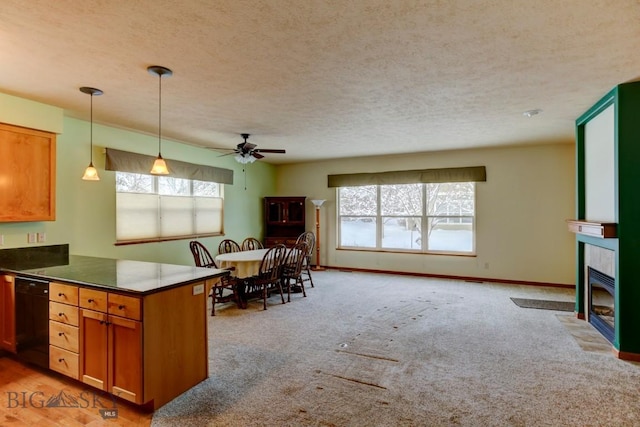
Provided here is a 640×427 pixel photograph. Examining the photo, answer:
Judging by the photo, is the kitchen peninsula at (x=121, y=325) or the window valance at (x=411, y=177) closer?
the kitchen peninsula at (x=121, y=325)

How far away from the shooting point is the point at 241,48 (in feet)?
8.21

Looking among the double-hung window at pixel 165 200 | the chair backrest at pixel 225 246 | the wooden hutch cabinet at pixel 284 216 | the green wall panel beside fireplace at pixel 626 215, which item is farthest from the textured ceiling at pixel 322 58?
the wooden hutch cabinet at pixel 284 216

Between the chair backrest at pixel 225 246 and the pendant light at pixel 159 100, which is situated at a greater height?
the pendant light at pixel 159 100

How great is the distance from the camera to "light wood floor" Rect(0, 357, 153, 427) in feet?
7.43

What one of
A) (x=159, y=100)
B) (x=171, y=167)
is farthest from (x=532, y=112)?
(x=171, y=167)

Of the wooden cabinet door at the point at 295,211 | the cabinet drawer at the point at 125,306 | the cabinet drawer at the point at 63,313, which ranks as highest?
the wooden cabinet door at the point at 295,211

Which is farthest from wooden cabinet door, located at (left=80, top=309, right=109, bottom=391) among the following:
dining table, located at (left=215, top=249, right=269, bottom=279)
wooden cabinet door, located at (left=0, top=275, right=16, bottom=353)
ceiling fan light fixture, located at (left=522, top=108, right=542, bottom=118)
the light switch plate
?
ceiling fan light fixture, located at (left=522, top=108, right=542, bottom=118)

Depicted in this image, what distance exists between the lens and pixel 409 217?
7.24m

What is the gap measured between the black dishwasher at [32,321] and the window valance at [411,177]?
5814mm

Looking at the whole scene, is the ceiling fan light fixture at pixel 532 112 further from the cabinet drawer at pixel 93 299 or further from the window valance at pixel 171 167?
the window valance at pixel 171 167

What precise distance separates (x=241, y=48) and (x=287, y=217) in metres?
5.61

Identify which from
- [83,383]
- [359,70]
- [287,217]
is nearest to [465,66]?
[359,70]

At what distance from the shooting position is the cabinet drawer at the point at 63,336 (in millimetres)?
2600

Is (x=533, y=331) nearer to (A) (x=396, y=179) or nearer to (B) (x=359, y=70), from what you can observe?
(B) (x=359, y=70)
